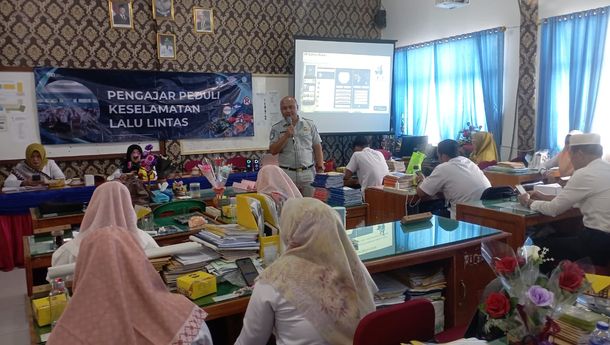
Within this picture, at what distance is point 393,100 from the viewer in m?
7.83

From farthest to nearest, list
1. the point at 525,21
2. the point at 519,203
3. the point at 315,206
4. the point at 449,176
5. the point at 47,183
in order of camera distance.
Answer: the point at 525,21, the point at 47,183, the point at 449,176, the point at 519,203, the point at 315,206

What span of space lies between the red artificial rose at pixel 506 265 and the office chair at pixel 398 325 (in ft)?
0.89

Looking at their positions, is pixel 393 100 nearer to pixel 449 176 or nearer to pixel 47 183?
pixel 449 176

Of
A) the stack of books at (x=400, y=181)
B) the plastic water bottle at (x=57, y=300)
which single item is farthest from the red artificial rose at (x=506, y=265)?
the stack of books at (x=400, y=181)

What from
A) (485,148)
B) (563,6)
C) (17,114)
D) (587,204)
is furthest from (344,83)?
(587,204)

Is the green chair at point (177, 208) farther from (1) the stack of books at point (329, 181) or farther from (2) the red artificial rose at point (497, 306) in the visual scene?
(2) the red artificial rose at point (497, 306)

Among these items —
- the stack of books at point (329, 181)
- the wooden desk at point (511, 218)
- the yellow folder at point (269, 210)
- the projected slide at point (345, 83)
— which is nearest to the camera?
the yellow folder at point (269, 210)

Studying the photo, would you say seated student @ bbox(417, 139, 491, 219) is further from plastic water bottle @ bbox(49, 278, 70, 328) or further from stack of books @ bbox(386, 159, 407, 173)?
plastic water bottle @ bbox(49, 278, 70, 328)

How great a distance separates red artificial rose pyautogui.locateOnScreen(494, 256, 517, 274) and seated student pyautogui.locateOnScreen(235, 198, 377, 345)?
52 cm

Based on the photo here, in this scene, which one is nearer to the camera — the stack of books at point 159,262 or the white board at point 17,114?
the stack of books at point 159,262

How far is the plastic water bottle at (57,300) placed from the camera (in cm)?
184

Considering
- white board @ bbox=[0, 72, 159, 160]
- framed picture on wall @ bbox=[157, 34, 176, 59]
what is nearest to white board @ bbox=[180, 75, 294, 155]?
framed picture on wall @ bbox=[157, 34, 176, 59]

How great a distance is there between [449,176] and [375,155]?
1338mm

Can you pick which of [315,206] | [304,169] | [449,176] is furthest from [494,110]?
[315,206]
